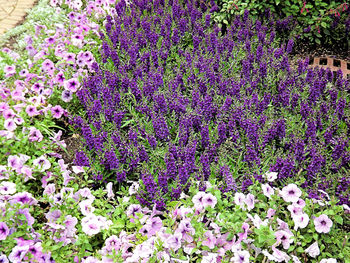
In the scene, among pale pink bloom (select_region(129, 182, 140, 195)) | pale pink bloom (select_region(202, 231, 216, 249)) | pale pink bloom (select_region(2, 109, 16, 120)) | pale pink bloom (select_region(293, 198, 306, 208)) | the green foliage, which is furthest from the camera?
the green foliage

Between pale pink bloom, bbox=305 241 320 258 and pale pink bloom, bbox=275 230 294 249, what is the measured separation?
0.39 ft

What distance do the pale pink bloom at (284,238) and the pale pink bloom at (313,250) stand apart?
119 millimetres

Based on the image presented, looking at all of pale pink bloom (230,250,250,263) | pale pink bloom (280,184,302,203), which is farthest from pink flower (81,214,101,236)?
pale pink bloom (280,184,302,203)

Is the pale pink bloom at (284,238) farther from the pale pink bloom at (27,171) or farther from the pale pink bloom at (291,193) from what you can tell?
the pale pink bloom at (27,171)

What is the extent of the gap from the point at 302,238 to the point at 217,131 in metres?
1.06

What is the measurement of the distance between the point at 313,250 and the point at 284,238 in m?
0.19

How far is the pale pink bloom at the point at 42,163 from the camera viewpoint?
2.84m

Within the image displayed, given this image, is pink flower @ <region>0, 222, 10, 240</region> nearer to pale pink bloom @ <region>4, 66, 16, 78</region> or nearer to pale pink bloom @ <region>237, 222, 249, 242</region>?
pale pink bloom @ <region>237, 222, 249, 242</region>

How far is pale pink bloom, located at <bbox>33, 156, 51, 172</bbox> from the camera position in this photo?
284 centimetres

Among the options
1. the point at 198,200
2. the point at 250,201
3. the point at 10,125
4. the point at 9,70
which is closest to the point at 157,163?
the point at 198,200

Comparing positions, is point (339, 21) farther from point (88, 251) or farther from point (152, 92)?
point (88, 251)

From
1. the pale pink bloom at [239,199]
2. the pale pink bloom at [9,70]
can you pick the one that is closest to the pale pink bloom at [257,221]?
the pale pink bloom at [239,199]

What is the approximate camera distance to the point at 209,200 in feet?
7.99

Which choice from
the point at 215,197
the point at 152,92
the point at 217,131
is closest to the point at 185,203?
the point at 215,197
